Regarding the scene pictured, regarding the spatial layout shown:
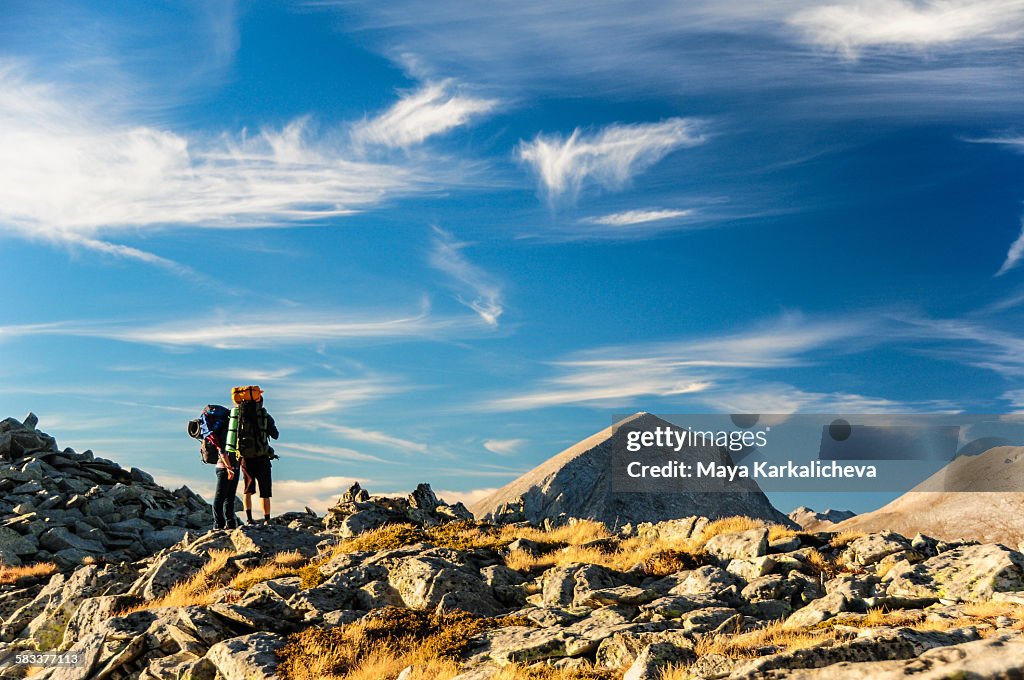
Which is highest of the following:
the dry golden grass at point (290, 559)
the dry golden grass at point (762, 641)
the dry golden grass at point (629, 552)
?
the dry golden grass at point (629, 552)

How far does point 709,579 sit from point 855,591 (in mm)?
2606

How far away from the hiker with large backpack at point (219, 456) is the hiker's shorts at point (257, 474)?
51 centimetres

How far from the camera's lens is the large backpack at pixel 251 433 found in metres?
21.9

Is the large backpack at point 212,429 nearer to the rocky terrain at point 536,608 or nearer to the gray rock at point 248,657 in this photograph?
the rocky terrain at point 536,608

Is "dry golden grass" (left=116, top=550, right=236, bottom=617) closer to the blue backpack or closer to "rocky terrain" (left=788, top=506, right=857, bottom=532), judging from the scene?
the blue backpack

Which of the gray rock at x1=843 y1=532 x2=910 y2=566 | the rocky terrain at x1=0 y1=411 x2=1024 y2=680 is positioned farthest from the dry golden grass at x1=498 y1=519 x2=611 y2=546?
the gray rock at x1=843 y1=532 x2=910 y2=566

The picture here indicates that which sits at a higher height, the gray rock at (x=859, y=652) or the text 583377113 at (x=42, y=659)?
the gray rock at (x=859, y=652)

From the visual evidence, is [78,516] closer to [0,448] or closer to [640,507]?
[0,448]

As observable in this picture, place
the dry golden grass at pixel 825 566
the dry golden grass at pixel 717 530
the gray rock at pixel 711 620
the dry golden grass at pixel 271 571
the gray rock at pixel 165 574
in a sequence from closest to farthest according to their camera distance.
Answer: the gray rock at pixel 711 620 < the dry golden grass at pixel 825 566 < the dry golden grass at pixel 271 571 < the gray rock at pixel 165 574 < the dry golden grass at pixel 717 530

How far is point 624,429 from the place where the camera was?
1484 inches

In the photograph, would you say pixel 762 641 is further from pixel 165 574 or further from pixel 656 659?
pixel 165 574

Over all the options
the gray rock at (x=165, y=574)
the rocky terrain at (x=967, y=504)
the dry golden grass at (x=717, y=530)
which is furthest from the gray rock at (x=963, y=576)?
the rocky terrain at (x=967, y=504)

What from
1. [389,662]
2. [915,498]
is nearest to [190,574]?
[389,662]

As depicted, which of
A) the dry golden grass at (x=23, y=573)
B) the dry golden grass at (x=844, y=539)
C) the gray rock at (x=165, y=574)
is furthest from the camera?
the dry golden grass at (x=23, y=573)
